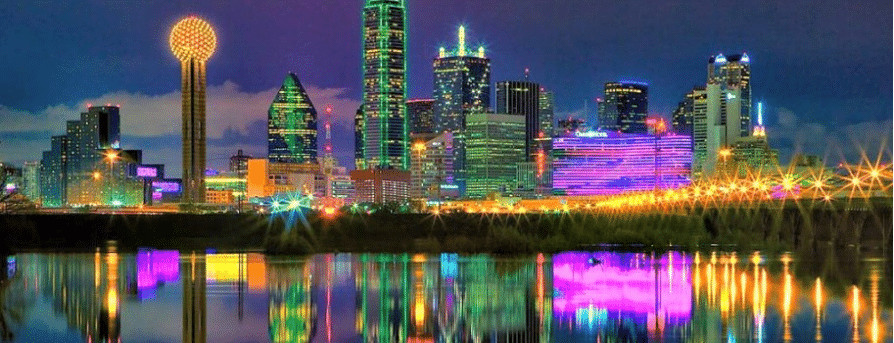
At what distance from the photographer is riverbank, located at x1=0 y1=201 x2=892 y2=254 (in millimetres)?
98875

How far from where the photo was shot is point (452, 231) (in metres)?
121

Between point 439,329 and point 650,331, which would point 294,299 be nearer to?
point 439,329

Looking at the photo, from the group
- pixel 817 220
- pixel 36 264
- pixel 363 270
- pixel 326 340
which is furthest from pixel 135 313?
pixel 817 220

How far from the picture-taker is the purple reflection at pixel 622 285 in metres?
51.9

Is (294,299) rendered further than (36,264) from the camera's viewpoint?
No

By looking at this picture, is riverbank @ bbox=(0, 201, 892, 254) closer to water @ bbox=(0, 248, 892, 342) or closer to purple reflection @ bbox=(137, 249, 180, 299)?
purple reflection @ bbox=(137, 249, 180, 299)

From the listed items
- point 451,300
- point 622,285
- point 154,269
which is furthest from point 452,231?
point 451,300

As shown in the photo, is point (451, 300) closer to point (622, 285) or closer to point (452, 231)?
point (622, 285)

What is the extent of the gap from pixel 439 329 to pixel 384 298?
11.5m

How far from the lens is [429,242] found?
106000mm

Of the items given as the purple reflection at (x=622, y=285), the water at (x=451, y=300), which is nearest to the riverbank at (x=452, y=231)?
the purple reflection at (x=622, y=285)

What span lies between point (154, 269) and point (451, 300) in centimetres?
2661

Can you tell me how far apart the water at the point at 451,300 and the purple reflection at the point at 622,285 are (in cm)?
11

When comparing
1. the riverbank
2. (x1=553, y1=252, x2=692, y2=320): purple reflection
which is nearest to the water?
(x1=553, y1=252, x2=692, y2=320): purple reflection
